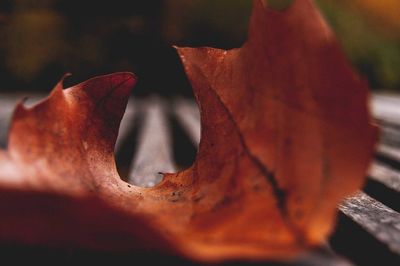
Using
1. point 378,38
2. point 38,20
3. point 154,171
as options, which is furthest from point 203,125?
point 378,38

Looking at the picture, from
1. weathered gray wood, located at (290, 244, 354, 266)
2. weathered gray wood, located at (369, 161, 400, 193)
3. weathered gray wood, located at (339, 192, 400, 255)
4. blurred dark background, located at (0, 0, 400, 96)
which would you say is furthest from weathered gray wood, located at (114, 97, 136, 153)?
blurred dark background, located at (0, 0, 400, 96)

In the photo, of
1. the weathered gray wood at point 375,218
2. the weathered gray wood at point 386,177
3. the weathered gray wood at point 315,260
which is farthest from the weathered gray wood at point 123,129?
the weathered gray wood at point 315,260

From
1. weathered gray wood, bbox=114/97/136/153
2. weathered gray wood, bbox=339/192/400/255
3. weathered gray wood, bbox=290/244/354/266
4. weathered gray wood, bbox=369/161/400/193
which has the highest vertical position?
weathered gray wood, bbox=290/244/354/266

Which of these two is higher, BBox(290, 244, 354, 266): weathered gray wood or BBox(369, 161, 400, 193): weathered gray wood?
BBox(290, 244, 354, 266): weathered gray wood

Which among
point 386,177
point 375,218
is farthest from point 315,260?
point 386,177

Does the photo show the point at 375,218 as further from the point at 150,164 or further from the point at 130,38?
the point at 130,38

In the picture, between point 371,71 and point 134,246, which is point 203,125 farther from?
point 371,71

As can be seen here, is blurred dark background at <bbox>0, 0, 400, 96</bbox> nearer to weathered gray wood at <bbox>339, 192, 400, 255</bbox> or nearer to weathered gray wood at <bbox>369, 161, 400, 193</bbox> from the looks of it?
weathered gray wood at <bbox>369, 161, 400, 193</bbox>
